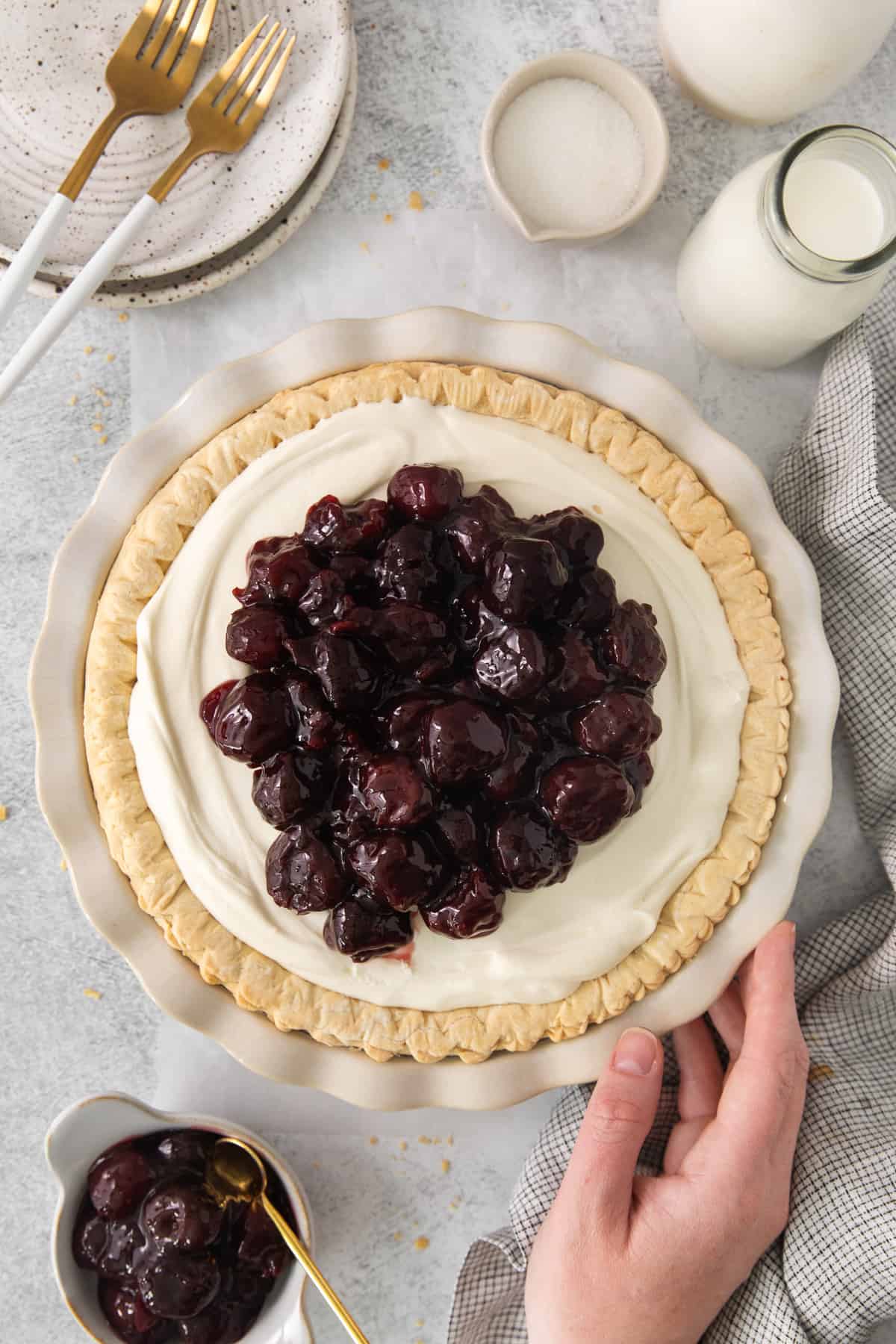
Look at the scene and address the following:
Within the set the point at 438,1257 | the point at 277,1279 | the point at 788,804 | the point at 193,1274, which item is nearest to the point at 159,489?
the point at 788,804

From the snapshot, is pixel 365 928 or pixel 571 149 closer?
pixel 365 928

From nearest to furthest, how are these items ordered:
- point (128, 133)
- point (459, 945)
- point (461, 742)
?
1. point (461, 742)
2. point (459, 945)
3. point (128, 133)

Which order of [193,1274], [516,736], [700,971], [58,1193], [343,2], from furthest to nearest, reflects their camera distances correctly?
1. [58,1193]
2. [343,2]
3. [193,1274]
4. [700,971]
5. [516,736]

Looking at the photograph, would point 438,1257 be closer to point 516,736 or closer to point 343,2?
point 516,736

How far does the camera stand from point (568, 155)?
85.6 inches

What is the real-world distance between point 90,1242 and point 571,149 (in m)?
2.47

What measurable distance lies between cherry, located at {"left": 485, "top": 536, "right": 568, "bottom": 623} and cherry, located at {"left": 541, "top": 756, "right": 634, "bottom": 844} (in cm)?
24

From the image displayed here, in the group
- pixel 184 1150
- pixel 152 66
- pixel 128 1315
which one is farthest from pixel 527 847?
pixel 152 66

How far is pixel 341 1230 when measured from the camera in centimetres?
224

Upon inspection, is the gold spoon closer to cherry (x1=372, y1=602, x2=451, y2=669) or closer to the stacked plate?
cherry (x1=372, y1=602, x2=451, y2=669)

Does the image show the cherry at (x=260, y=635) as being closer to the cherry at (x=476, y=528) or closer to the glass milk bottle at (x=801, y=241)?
the cherry at (x=476, y=528)

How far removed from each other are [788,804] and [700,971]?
34 centimetres

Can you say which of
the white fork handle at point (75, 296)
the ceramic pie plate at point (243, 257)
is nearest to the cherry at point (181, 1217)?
the white fork handle at point (75, 296)

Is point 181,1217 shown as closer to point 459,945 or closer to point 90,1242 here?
point 90,1242
